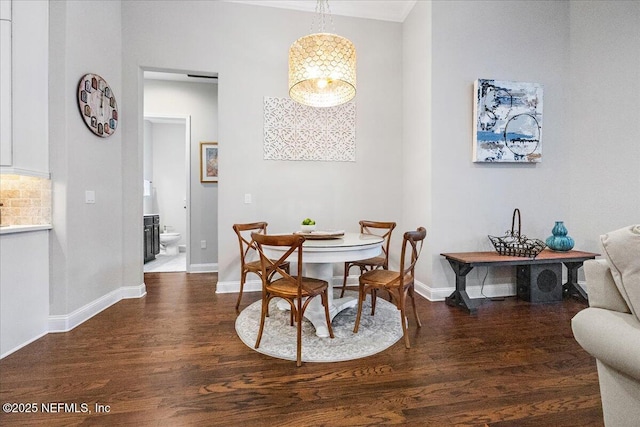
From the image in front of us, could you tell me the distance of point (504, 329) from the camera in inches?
92.9

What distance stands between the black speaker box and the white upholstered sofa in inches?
84.7

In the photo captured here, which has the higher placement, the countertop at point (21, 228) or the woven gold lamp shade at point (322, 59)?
the woven gold lamp shade at point (322, 59)

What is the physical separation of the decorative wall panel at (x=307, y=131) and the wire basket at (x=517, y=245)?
186 cm

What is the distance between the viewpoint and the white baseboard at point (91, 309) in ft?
7.60

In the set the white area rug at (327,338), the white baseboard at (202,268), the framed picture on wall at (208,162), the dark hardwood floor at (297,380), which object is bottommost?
the dark hardwood floor at (297,380)

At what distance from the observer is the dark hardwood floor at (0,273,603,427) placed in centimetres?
138

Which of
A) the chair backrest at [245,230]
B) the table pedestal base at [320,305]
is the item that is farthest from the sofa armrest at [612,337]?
the chair backrest at [245,230]

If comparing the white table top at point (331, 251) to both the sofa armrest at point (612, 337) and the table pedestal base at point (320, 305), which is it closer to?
the table pedestal base at point (320, 305)

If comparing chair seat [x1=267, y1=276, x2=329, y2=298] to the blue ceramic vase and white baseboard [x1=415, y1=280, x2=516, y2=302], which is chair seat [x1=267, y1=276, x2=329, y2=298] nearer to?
white baseboard [x1=415, y1=280, x2=516, y2=302]

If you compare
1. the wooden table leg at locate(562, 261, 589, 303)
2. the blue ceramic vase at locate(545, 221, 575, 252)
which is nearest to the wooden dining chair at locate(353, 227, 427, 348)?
the blue ceramic vase at locate(545, 221, 575, 252)

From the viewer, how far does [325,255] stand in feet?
6.61

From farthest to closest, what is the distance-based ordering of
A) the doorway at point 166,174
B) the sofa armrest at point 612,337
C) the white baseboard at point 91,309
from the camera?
the doorway at point 166,174 → the white baseboard at point 91,309 → the sofa armrest at point 612,337

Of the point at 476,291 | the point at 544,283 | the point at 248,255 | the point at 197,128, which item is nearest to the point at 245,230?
the point at 248,255

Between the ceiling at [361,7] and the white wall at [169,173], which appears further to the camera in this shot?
the white wall at [169,173]
